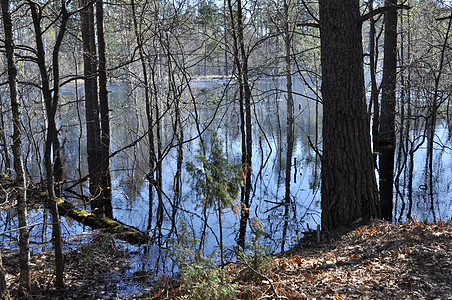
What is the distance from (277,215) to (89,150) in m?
6.65

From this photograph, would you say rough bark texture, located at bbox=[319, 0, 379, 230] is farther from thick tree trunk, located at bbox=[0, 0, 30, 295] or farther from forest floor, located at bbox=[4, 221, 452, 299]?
thick tree trunk, located at bbox=[0, 0, 30, 295]

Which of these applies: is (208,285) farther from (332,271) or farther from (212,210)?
(212,210)

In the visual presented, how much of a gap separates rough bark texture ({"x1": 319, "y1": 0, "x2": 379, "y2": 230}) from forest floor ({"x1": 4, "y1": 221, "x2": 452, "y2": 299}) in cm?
46

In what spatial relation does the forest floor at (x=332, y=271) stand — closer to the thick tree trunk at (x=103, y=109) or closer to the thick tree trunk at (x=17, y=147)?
the thick tree trunk at (x=17, y=147)

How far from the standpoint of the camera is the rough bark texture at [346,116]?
5.83m

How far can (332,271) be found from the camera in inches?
160

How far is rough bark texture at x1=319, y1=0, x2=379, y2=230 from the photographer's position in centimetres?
583

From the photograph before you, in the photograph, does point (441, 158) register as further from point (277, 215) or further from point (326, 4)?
point (326, 4)

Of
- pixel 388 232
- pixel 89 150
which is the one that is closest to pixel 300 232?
pixel 388 232

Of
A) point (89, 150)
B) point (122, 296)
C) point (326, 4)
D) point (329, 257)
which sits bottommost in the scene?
point (122, 296)

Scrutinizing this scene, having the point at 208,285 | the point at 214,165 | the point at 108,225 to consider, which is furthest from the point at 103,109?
the point at 208,285

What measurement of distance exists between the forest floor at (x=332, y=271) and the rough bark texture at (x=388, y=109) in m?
4.38

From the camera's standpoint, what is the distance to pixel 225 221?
786 centimetres

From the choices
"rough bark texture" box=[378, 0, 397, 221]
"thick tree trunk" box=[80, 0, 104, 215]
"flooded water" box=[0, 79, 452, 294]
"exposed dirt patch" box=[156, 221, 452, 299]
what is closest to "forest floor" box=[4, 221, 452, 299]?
"exposed dirt patch" box=[156, 221, 452, 299]
